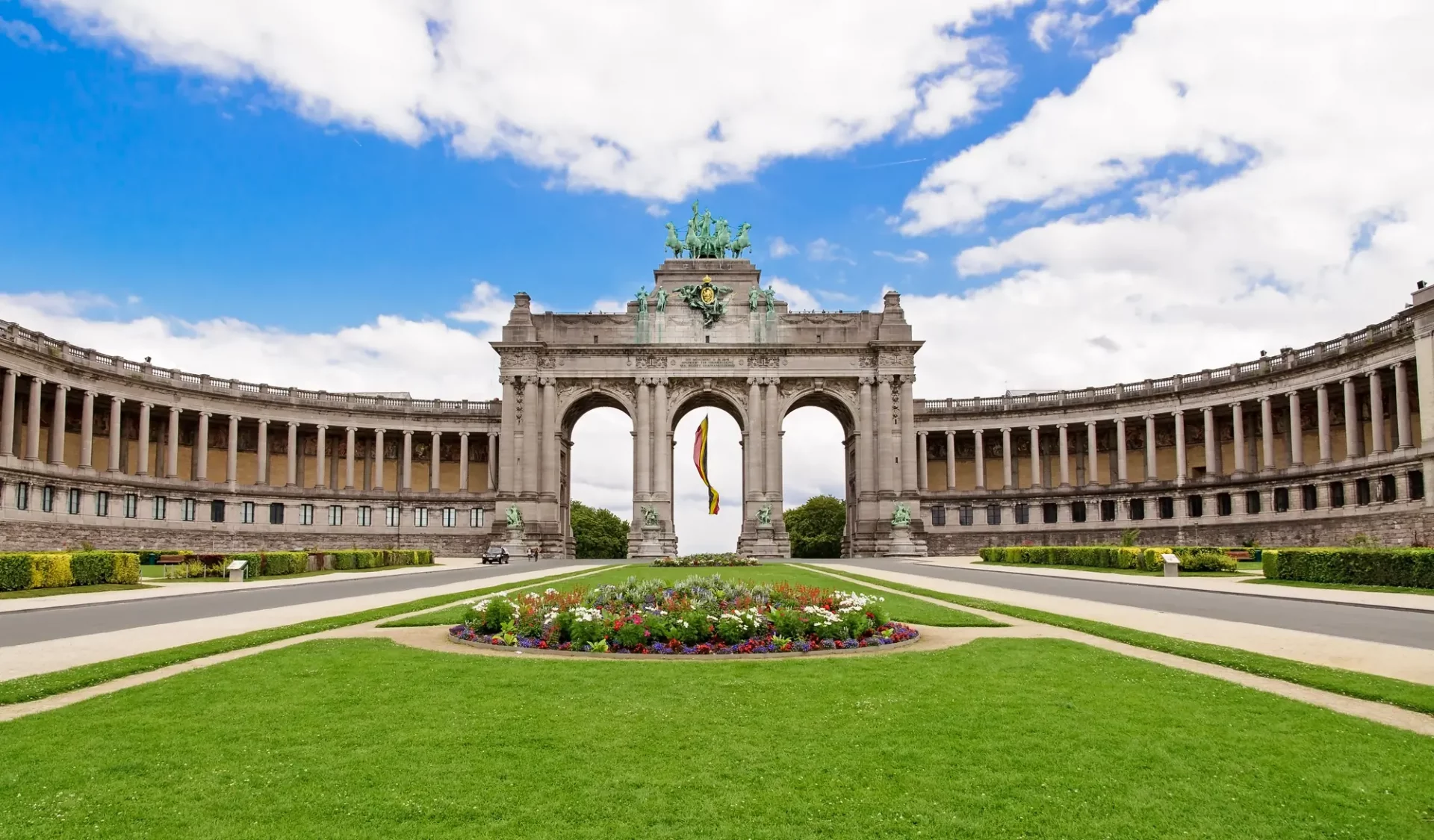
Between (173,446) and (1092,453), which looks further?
(1092,453)

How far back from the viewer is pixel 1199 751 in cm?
998

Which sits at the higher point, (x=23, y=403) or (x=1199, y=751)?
(x=23, y=403)

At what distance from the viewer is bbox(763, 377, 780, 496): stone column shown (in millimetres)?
91250

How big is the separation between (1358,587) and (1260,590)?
4821mm

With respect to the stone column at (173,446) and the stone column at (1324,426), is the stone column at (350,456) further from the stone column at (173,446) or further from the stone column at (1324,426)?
the stone column at (1324,426)

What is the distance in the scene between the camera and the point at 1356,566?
37156mm

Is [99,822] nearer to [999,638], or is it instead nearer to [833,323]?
[999,638]

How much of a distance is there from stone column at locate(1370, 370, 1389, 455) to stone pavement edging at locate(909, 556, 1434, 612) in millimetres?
27837

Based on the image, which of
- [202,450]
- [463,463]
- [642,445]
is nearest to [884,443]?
[642,445]

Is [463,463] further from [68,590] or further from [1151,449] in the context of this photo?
[1151,449]

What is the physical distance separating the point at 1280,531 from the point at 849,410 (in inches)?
1457

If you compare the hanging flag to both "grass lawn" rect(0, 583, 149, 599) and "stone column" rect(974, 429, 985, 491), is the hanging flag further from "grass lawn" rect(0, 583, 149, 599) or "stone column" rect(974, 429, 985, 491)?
"grass lawn" rect(0, 583, 149, 599)

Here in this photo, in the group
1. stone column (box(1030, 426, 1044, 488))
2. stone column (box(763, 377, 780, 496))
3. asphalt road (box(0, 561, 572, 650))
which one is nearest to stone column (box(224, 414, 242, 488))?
asphalt road (box(0, 561, 572, 650))

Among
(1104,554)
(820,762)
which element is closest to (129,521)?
(1104,554)
